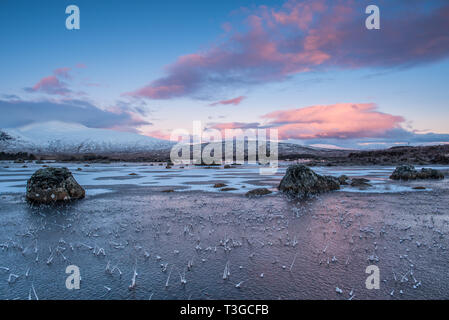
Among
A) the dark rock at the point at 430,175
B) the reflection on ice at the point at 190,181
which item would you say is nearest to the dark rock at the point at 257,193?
the reflection on ice at the point at 190,181

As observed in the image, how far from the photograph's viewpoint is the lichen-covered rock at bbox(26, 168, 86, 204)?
1619cm

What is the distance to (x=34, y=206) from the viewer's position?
14844 millimetres

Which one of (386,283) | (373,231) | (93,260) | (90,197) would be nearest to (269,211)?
(373,231)

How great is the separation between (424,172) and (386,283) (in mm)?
29549

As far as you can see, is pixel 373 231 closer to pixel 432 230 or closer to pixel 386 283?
pixel 432 230

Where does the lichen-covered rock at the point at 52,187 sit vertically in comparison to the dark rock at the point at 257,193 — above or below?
above

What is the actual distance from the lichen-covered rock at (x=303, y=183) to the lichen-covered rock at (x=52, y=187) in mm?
14989

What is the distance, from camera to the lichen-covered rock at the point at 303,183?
65.3ft

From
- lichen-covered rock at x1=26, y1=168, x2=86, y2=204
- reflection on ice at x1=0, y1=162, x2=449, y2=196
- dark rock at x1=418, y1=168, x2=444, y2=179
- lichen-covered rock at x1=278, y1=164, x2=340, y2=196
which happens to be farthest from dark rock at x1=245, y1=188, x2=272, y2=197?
dark rock at x1=418, y1=168, x2=444, y2=179

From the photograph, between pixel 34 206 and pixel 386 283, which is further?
pixel 34 206

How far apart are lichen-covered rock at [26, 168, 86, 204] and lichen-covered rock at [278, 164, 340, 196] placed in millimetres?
14989

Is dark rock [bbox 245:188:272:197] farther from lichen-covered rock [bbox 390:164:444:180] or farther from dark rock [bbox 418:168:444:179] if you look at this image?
dark rock [bbox 418:168:444:179]

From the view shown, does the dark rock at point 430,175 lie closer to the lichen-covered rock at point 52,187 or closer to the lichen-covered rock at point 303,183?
the lichen-covered rock at point 303,183

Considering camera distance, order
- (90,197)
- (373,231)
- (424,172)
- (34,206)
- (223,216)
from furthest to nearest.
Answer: (424,172), (90,197), (34,206), (223,216), (373,231)
